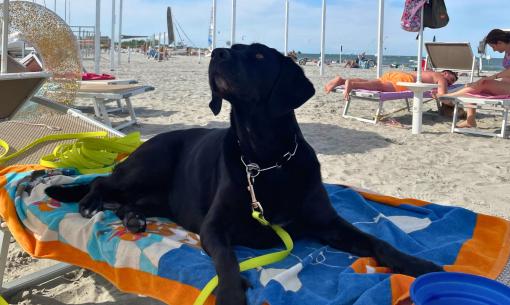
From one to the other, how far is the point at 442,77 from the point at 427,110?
166 centimetres

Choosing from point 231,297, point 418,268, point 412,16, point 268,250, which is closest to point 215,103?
point 268,250

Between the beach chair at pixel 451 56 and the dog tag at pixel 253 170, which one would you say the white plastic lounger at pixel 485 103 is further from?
the dog tag at pixel 253 170

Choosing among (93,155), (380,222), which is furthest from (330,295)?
(93,155)

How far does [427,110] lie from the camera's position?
10.0 metres

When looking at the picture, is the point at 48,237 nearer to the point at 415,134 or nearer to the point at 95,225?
the point at 95,225

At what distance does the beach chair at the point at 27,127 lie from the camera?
261 cm

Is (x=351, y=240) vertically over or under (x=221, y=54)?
under

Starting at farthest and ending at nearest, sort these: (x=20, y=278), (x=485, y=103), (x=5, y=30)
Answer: (x=485, y=103)
(x=5, y=30)
(x=20, y=278)

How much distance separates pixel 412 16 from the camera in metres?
7.25

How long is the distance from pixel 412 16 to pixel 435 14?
0.41 m

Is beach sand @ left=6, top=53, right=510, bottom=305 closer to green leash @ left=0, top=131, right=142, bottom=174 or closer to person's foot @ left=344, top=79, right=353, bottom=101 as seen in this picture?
person's foot @ left=344, top=79, right=353, bottom=101

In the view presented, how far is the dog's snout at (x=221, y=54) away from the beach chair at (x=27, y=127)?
4.06ft

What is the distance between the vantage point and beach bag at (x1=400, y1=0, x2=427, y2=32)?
7.16 metres

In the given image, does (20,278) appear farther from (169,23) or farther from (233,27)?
(169,23)
